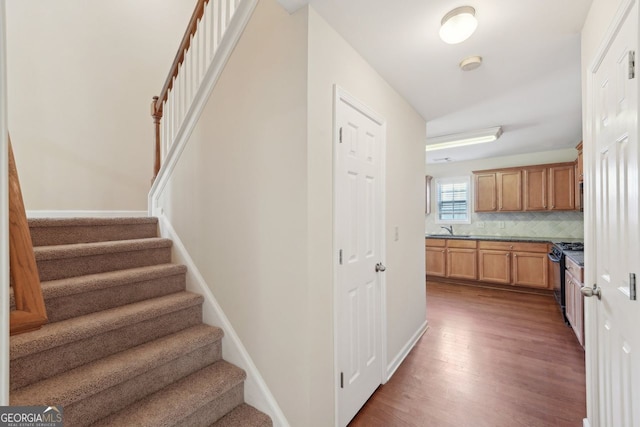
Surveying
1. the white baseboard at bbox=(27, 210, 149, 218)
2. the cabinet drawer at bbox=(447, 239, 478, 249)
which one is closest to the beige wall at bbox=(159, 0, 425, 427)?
the white baseboard at bbox=(27, 210, 149, 218)

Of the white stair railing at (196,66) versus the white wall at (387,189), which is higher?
the white stair railing at (196,66)

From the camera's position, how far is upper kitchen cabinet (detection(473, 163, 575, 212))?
461 cm

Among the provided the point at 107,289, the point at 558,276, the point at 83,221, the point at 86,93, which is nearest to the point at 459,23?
the point at 107,289

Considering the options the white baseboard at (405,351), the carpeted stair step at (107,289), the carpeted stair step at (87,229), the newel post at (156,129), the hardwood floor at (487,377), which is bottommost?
the hardwood floor at (487,377)

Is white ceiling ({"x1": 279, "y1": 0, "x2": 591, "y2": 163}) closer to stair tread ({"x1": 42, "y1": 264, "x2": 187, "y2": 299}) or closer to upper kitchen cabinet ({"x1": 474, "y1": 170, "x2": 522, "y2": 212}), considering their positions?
upper kitchen cabinet ({"x1": 474, "y1": 170, "x2": 522, "y2": 212})

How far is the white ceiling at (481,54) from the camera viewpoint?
1.56 metres

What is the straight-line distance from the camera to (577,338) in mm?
2941

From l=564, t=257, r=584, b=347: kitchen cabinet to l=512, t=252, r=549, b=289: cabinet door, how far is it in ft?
3.80

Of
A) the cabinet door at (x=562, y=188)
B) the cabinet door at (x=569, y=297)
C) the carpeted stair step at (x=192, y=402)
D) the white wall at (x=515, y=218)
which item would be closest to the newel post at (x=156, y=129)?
the carpeted stair step at (x=192, y=402)

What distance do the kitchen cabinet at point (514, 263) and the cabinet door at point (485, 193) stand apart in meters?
0.75

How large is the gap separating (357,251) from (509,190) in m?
4.57

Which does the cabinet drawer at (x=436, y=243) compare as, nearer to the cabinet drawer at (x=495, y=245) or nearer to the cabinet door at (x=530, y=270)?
the cabinet drawer at (x=495, y=245)

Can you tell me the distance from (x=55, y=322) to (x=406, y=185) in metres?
2.80

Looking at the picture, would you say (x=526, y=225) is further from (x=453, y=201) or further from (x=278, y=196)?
(x=278, y=196)
